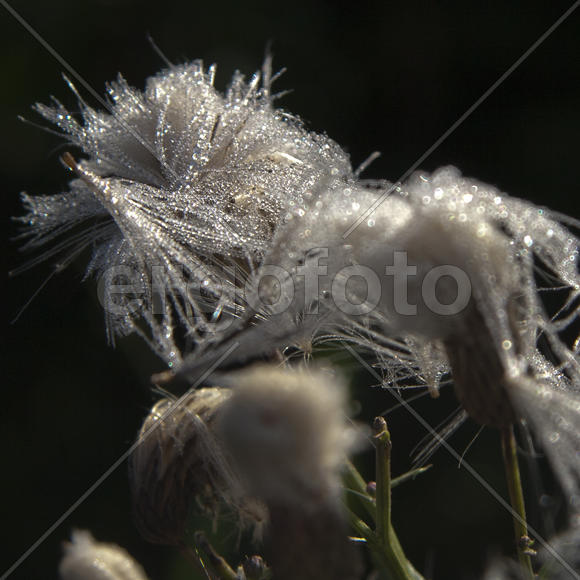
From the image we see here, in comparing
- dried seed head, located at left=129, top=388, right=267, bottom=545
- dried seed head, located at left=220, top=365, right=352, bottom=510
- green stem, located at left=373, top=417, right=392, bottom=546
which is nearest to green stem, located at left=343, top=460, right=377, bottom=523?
green stem, located at left=373, top=417, right=392, bottom=546

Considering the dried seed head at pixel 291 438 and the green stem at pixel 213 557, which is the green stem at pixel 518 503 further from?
the green stem at pixel 213 557

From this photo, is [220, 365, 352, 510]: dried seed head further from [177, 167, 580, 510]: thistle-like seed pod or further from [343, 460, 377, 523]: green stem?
[343, 460, 377, 523]: green stem

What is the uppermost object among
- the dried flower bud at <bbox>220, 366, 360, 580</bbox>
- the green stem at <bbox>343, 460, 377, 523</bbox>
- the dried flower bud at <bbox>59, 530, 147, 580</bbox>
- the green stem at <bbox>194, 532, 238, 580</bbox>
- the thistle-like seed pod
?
the thistle-like seed pod

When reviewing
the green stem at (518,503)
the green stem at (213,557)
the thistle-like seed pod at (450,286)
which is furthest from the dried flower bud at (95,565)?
the green stem at (518,503)

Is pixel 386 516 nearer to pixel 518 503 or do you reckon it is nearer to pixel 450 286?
pixel 518 503

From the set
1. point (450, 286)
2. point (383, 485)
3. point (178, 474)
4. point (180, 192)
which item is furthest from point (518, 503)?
point (180, 192)

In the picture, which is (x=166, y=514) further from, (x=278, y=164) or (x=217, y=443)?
(x=278, y=164)
